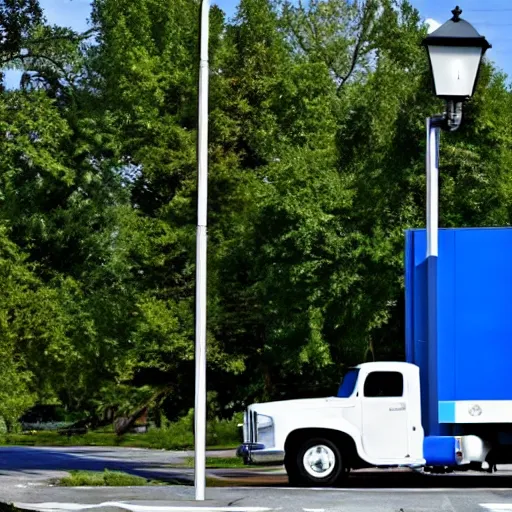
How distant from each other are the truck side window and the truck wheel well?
82 cm

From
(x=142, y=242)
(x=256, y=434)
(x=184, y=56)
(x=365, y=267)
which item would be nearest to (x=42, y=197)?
(x=142, y=242)

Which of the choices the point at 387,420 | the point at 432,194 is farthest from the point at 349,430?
the point at 432,194

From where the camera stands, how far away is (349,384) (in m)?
20.3

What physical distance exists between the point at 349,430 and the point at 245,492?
2.46m

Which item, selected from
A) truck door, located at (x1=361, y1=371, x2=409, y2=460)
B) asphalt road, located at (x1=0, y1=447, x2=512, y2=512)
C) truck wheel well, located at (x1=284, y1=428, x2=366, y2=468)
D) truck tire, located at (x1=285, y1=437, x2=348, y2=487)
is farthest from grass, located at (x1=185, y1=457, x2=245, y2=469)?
truck door, located at (x1=361, y1=371, x2=409, y2=460)

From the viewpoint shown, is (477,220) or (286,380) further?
(286,380)

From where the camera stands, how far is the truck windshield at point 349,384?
2005 centimetres

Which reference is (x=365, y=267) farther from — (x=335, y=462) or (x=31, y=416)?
(x=31, y=416)

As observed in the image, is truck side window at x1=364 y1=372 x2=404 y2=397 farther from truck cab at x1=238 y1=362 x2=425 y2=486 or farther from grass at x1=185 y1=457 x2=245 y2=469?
grass at x1=185 y1=457 x2=245 y2=469

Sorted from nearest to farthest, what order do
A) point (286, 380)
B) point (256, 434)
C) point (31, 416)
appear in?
point (256, 434) < point (286, 380) < point (31, 416)

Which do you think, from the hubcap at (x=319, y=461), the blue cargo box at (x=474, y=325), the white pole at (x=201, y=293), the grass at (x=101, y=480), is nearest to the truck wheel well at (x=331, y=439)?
the hubcap at (x=319, y=461)

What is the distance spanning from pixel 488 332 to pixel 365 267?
1365 cm

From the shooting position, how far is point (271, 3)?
5625cm

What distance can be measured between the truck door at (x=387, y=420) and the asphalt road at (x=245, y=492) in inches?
24.5
